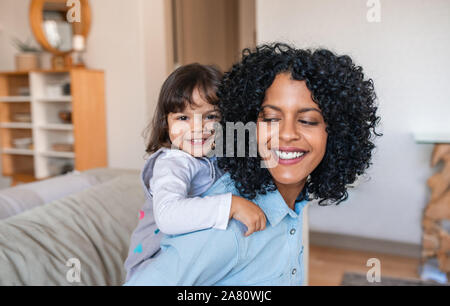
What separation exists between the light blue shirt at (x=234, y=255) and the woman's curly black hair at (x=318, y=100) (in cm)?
4

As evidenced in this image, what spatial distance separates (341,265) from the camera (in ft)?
6.48

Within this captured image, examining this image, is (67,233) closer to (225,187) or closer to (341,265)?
(225,187)

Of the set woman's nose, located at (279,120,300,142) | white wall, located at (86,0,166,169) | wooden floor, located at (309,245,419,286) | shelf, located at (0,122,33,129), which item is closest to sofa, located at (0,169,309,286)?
woman's nose, located at (279,120,300,142)

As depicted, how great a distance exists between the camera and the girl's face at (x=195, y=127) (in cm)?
63

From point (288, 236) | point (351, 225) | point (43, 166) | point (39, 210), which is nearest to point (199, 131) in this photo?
point (288, 236)

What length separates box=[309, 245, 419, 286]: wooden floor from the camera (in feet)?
5.57

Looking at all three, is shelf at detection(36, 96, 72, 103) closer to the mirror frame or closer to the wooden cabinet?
Result: the wooden cabinet

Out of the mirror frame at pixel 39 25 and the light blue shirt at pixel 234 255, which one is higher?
the mirror frame at pixel 39 25

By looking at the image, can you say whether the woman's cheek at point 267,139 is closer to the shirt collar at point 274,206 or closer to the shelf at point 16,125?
the shirt collar at point 274,206

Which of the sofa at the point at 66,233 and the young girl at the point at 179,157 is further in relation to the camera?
the sofa at the point at 66,233

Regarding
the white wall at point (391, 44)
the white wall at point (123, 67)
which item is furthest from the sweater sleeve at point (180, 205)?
the white wall at point (123, 67)

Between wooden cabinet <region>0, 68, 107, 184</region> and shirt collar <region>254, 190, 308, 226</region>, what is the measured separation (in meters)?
2.35
